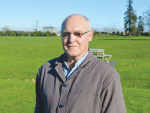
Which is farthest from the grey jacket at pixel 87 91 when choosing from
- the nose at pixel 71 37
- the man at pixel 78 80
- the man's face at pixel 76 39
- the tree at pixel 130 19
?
the tree at pixel 130 19

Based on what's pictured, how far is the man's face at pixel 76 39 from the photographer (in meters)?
2.06

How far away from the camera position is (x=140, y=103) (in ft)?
18.8

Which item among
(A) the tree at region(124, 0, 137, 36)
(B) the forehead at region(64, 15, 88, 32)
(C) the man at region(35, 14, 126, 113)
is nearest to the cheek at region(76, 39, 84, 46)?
(C) the man at region(35, 14, 126, 113)

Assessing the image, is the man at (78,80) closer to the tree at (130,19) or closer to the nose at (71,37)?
the nose at (71,37)

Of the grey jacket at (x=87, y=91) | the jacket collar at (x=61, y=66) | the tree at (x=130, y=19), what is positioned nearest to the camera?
the grey jacket at (x=87, y=91)

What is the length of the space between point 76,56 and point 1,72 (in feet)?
35.8

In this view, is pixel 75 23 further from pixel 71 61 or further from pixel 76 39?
pixel 71 61

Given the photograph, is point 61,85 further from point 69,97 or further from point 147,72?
point 147,72

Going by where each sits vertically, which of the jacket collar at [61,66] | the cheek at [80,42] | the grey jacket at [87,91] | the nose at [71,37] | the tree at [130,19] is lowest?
the grey jacket at [87,91]

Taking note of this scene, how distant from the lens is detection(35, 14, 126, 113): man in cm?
188

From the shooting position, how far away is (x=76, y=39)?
2100 millimetres

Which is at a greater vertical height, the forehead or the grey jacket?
the forehead

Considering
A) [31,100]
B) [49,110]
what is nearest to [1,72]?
[31,100]

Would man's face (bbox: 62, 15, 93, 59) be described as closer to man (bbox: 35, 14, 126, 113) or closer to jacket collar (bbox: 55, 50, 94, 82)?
man (bbox: 35, 14, 126, 113)
